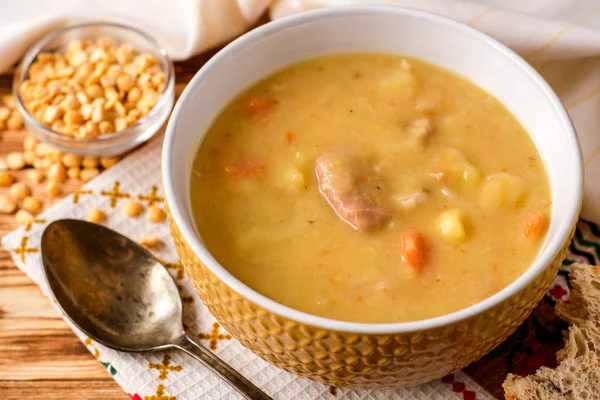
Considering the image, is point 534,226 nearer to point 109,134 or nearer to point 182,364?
point 182,364

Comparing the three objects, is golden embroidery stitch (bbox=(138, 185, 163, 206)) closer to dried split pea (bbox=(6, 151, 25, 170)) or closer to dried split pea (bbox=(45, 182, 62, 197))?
dried split pea (bbox=(45, 182, 62, 197))

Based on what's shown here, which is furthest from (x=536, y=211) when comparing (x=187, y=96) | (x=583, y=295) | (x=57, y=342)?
(x=57, y=342)

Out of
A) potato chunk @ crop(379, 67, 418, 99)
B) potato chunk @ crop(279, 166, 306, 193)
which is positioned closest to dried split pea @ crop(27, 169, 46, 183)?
potato chunk @ crop(279, 166, 306, 193)

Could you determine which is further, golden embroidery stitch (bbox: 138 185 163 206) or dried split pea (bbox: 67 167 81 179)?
dried split pea (bbox: 67 167 81 179)

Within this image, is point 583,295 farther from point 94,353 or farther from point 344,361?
point 94,353

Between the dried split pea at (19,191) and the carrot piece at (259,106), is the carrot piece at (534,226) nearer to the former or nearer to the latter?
the carrot piece at (259,106)

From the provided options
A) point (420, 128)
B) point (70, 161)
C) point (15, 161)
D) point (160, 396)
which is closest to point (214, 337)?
point (160, 396)
